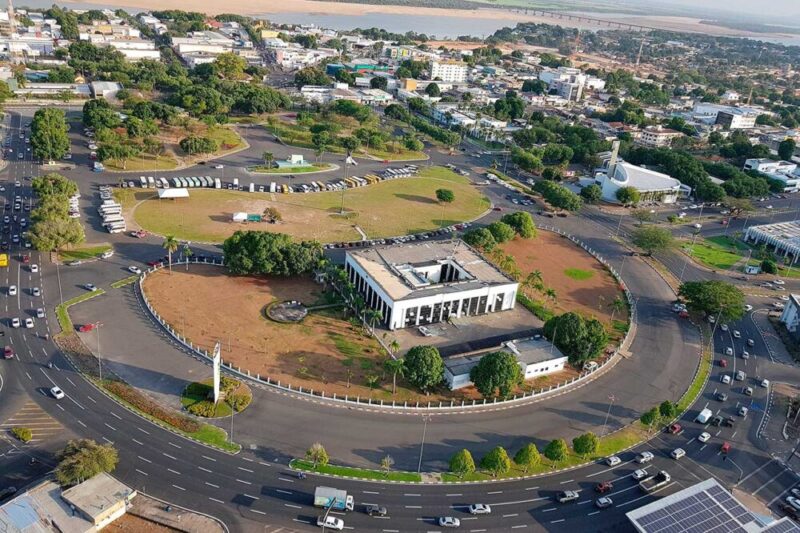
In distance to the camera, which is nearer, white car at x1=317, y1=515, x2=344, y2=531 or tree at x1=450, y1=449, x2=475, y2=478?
white car at x1=317, y1=515, x2=344, y2=531

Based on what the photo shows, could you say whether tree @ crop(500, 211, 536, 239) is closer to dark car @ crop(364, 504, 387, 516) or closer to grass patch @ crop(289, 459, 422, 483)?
grass patch @ crop(289, 459, 422, 483)

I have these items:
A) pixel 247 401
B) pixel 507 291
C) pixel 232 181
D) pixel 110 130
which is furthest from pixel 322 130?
pixel 247 401

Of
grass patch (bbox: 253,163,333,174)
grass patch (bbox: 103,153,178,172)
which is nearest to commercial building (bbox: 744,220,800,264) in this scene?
grass patch (bbox: 253,163,333,174)

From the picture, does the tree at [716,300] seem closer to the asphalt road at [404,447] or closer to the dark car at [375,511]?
the asphalt road at [404,447]

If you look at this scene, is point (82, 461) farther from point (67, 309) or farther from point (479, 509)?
point (479, 509)

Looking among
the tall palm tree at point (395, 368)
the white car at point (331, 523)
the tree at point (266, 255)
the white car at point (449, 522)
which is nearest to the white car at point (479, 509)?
the white car at point (449, 522)

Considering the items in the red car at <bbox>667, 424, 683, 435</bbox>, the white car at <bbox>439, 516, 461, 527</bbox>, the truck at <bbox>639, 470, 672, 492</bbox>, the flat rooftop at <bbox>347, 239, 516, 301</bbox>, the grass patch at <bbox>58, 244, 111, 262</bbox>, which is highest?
the flat rooftop at <bbox>347, 239, 516, 301</bbox>

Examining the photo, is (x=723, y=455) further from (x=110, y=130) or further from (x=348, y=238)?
(x=110, y=130)
